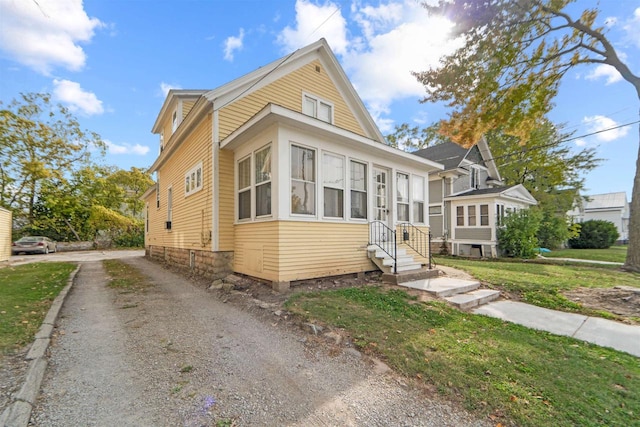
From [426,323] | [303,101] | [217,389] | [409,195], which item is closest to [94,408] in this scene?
[217,389]

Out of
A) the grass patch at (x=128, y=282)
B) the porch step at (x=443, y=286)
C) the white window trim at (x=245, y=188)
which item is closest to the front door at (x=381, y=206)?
the porch step at (x=443, y=286)

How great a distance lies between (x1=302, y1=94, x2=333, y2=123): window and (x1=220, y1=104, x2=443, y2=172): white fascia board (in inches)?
128

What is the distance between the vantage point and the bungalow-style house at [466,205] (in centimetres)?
1578

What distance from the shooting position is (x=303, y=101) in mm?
9539

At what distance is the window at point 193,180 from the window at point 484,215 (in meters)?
15.1

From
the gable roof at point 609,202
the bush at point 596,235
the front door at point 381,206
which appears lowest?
the bush at point 596,235

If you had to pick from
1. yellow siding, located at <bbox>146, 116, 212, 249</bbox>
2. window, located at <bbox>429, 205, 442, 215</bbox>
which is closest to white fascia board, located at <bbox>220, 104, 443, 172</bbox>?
yellow siding, located at <bbox>146, 116, 212, 249</bbox>

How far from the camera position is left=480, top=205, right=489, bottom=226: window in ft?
52.2

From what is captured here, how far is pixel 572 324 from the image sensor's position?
4.59 m

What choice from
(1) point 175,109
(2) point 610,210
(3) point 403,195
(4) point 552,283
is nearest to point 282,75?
(1) point 175,109

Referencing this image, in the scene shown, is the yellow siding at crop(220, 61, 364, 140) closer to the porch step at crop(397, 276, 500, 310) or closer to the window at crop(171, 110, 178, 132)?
the window at crop(171, 110, 178, 132)

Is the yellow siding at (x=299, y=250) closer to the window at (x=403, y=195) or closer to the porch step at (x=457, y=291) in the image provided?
the porch step at (x=457, y=291)

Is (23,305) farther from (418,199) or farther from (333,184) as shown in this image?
(418,199)

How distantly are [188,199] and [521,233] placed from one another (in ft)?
52.3
